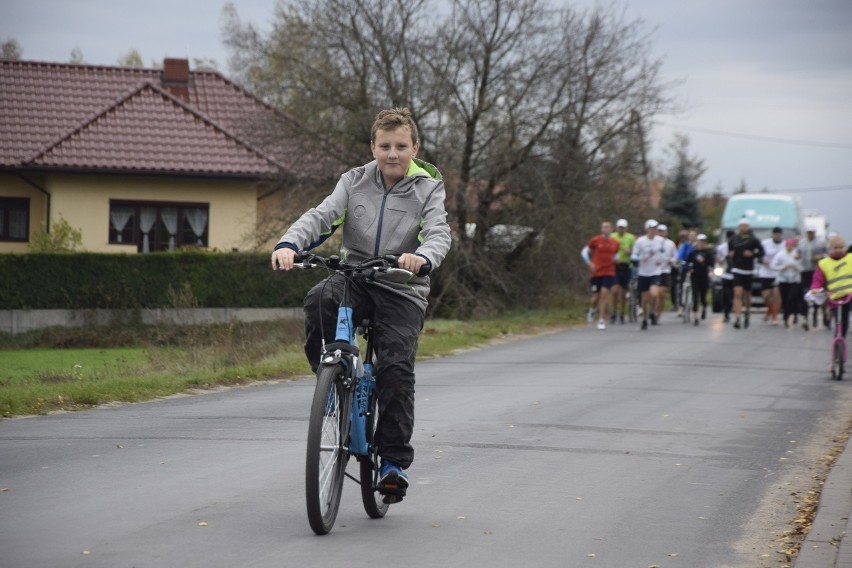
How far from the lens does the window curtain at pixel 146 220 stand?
117ft

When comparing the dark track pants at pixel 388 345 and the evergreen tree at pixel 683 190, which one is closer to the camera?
the dark track pants at pixel 388 345

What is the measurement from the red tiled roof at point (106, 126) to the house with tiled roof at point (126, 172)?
29 mm

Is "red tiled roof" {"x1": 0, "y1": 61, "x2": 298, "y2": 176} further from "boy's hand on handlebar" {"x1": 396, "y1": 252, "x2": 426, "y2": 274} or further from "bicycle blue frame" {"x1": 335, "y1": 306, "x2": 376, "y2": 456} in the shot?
"boy's hand on handlebar" {"x1": 396, "y1": 252, "x2": 426, "y2": 274}

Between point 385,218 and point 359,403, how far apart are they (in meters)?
0.95

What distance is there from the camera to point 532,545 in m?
6.20

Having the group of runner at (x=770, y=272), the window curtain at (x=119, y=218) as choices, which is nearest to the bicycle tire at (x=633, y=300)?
the group of runner at (x=770, y=272)

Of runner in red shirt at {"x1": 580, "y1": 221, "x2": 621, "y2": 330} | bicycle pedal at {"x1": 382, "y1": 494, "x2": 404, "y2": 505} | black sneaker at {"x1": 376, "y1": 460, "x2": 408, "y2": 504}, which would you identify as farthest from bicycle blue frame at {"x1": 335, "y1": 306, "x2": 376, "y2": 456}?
runner in red shirt at {"x1": 580, "y1": 221, "x2": 621, "y2": 330}

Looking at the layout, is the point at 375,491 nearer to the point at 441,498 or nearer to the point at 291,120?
the point at 441,498

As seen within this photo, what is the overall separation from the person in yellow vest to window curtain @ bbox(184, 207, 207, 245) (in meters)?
23.5

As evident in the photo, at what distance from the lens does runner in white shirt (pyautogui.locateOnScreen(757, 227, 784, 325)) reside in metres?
26.4

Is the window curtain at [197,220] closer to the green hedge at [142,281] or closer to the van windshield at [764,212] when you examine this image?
the green hedge at [142,281]

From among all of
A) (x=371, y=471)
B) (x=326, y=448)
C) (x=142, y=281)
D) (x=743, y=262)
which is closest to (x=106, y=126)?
(x=142, y=281)

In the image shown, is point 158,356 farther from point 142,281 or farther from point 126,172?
point 126,172

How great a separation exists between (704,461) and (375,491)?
3546mm
